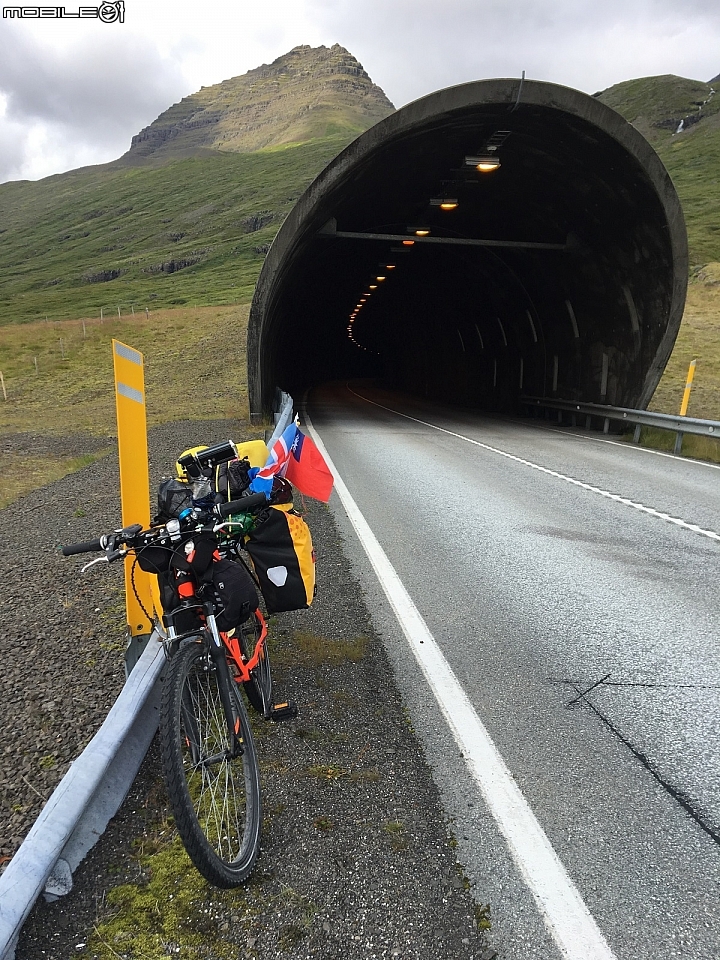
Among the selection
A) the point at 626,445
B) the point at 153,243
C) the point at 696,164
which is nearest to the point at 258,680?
the point at 626,445

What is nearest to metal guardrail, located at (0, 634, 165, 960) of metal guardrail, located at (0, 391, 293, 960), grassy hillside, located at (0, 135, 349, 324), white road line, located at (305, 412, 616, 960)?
metal guardrail, located at (0, 391, 293, 960)

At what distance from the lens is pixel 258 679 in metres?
3.49

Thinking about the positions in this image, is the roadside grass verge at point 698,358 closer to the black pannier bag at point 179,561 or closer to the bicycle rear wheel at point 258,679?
the bicycle rear wheel at point 258,679

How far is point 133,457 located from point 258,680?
1375 millimetres

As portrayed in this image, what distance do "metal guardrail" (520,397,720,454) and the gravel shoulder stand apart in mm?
11123

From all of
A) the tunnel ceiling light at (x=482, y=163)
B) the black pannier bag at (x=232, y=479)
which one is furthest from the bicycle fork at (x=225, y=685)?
the tunnel ceiling light at (x=482, y=163)

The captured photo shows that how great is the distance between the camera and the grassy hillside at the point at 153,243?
85250 millimetres

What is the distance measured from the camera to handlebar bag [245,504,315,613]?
133 inches

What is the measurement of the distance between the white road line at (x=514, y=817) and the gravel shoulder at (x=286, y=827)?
0.24m

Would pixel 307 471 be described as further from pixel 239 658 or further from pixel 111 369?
pixel 111 369

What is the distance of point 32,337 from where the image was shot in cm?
4781

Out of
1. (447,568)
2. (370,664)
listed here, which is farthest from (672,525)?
(370,664)

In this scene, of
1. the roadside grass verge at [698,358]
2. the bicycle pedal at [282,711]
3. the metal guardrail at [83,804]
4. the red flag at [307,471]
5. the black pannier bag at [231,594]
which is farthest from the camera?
the roadside grass verge at [698,358]

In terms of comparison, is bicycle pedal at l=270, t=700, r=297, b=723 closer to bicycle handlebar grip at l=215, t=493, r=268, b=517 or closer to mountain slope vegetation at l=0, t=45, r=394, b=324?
bicycle handlebar grip at l=215, t=493, r=268, b=517
